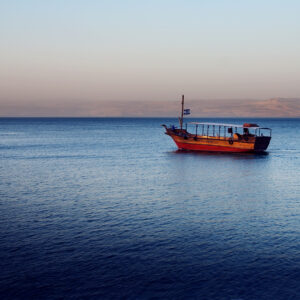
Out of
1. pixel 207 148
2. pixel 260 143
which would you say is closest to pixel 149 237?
pixel 207 148

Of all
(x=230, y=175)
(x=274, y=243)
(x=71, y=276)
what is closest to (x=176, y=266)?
(x=71, y=276)

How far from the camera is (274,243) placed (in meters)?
20.8

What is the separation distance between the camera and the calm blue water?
1588 cm

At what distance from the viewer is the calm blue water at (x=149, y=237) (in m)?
15.9

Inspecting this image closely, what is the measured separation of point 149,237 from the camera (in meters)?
21.6

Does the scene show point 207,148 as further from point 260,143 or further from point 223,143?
point 260,143

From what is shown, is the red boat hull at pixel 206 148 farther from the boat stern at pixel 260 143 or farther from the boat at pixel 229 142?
the boat stern at pixel 260 143

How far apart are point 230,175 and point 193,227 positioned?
74.3 ft

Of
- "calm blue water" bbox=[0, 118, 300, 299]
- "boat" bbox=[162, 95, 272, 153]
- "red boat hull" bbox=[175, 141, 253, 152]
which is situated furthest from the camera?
"red boat hull" bbox=[175, 141, 253, 152]

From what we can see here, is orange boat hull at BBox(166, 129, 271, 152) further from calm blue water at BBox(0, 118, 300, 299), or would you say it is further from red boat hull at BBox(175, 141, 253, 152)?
calm blue water at BBox(0, 118, 300, 299)

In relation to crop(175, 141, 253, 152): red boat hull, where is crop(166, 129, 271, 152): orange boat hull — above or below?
above

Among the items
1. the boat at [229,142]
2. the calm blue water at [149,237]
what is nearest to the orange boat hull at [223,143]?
the boat at [229,142]

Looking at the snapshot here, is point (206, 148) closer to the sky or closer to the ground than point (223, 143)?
closer to the ground

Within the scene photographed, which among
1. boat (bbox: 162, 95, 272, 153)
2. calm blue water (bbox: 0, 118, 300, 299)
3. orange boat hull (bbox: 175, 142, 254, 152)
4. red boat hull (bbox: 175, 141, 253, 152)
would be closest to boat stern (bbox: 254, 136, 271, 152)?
boat (bbox: 162, 95, 272, 153)
